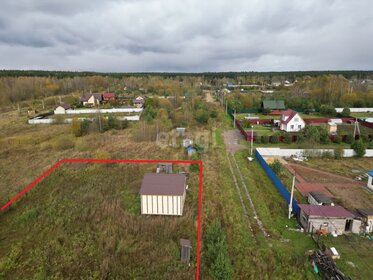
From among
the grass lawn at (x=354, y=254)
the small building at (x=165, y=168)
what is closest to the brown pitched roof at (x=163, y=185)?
the small building at (x=165, y=168)

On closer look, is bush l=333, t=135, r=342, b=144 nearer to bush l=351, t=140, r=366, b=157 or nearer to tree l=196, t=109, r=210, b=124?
bush l=351, t=140, r=366, b=157

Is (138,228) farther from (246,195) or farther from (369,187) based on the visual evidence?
(369,187)

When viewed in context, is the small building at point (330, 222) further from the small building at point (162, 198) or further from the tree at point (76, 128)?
the tree at point (76, 128)

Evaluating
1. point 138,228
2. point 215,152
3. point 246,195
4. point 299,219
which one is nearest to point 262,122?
point 215,152

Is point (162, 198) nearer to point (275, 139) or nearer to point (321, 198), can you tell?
point (321, 198)

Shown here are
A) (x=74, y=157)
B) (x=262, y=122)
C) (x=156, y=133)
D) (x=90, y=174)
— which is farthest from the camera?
(x=262, y=122)

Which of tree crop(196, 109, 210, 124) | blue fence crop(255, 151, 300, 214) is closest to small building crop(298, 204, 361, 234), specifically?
blue fence crop(255, 151, 300, 214)
